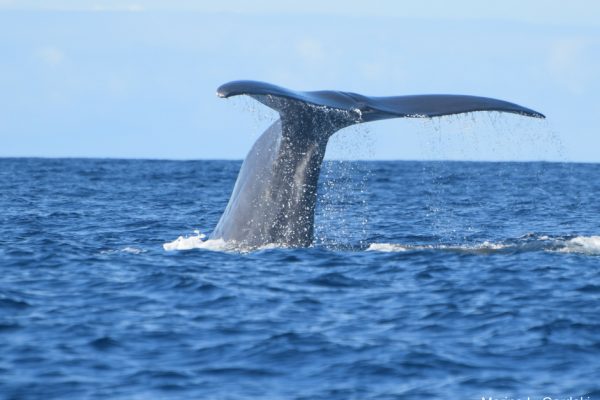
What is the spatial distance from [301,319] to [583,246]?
6159mm

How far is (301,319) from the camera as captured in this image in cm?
1136

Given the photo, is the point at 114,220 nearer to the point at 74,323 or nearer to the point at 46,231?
the point at 46,231

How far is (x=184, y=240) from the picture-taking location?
17500 millimetres

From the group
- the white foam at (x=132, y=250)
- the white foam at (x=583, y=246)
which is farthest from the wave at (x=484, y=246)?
the white foam at (x=132, y=250)

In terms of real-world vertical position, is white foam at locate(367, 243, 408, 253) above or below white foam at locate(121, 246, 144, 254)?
above

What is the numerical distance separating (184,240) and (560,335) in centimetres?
790

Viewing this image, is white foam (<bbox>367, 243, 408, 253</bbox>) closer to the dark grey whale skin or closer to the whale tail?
the dark grey whale skin

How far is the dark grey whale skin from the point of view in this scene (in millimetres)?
13062

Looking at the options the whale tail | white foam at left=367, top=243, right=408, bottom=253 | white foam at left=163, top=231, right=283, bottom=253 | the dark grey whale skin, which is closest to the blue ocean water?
white foam at left=367, top=243, right=408, bottom=253

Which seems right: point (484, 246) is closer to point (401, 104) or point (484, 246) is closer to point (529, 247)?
point (529, 247)

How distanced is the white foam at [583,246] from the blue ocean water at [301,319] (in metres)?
0.04

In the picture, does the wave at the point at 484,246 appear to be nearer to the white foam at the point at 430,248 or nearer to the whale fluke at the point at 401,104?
the white foam at the point at 430,248

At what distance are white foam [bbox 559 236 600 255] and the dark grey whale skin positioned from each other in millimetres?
3460

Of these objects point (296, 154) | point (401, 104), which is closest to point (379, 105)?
point (401, 104)
